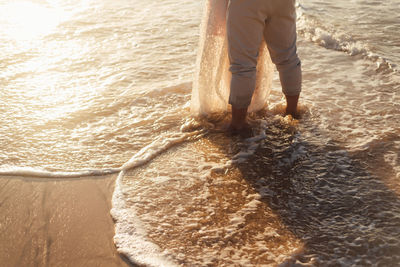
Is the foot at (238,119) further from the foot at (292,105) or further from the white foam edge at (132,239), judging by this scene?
the white foam edge at (132,239)

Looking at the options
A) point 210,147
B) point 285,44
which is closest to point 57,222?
point 210,147

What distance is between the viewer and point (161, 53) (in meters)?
4.90

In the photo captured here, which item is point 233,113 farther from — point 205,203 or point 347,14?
point 347,14

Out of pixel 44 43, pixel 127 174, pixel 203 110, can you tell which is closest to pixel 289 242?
pixel 127 174

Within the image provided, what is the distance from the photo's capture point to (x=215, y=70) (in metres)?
3.22

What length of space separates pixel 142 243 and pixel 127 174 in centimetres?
Result: 68

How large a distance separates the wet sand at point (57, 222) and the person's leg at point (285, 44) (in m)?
1.47

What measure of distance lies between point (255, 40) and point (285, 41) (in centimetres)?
26

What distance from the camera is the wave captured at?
4399mm

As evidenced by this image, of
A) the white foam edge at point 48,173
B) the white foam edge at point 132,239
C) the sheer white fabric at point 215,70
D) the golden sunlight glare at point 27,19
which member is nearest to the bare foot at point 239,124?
the sheer white fabric at point 215,70

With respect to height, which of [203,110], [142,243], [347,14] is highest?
[347,14]

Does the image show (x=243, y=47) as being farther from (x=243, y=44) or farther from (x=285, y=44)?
(x=285, y=44)

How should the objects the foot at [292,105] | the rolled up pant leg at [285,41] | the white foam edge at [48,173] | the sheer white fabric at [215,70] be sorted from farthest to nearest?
the foot at [292,105], the sheer white fabric at [215,70], the rolled up pant leg at [285,41], the white foam edge at [48,173]

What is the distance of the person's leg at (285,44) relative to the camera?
286cm
